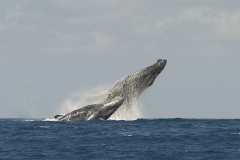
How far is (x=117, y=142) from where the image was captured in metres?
28.1

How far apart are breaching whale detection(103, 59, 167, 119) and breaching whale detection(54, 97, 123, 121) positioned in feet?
4.69

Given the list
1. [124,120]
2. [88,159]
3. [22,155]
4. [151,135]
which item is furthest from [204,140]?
[124,120]

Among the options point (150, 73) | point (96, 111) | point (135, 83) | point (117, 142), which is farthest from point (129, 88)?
point (117, 142)

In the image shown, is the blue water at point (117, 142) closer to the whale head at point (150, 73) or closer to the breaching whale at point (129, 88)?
the breaching whale at point (129, 88)

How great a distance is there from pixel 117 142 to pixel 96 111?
13.5m

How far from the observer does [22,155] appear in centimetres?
2441

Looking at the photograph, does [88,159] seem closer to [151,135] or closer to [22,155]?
[22,155]

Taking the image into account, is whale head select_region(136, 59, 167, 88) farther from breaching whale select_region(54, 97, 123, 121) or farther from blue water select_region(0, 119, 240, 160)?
blue water select_region(0, 119, 240, 160)

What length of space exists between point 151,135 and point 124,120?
11.7 metres

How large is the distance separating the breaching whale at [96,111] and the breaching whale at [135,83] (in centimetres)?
143

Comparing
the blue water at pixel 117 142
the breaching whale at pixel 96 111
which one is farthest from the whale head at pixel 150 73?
the blue water at pixel 117 142

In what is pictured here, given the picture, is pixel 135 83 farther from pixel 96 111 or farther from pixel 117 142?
pixel 117 142

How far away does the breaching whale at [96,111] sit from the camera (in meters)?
40.9

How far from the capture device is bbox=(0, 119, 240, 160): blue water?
80.1ft
